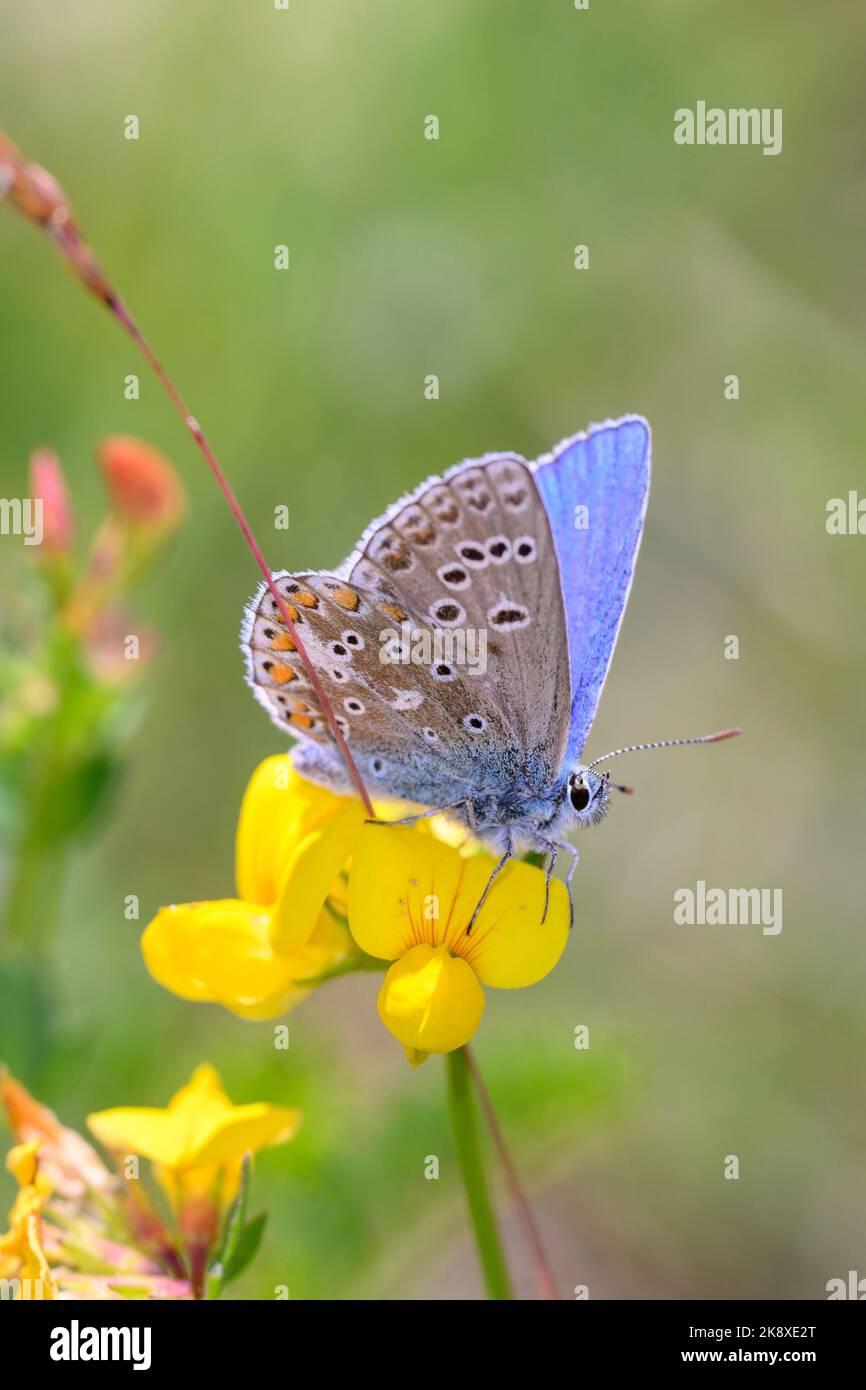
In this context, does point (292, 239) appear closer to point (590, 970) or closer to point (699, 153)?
point (699, 153)

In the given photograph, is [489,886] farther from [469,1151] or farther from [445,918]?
[469,1151]

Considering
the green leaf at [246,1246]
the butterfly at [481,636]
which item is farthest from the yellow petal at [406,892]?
the green leaf at [246,1246]

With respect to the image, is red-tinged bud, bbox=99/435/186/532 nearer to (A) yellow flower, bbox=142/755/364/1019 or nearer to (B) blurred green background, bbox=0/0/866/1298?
(A) yellow flower, bbox=142/755/364/1019

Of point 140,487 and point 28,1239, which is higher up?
point 140,487

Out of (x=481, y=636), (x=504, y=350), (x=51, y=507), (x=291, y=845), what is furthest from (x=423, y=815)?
(x=504, y=350)

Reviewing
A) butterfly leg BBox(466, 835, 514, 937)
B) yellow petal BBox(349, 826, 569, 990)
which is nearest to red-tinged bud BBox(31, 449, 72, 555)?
yellow petal BBox(349, 826, 569, 990)
